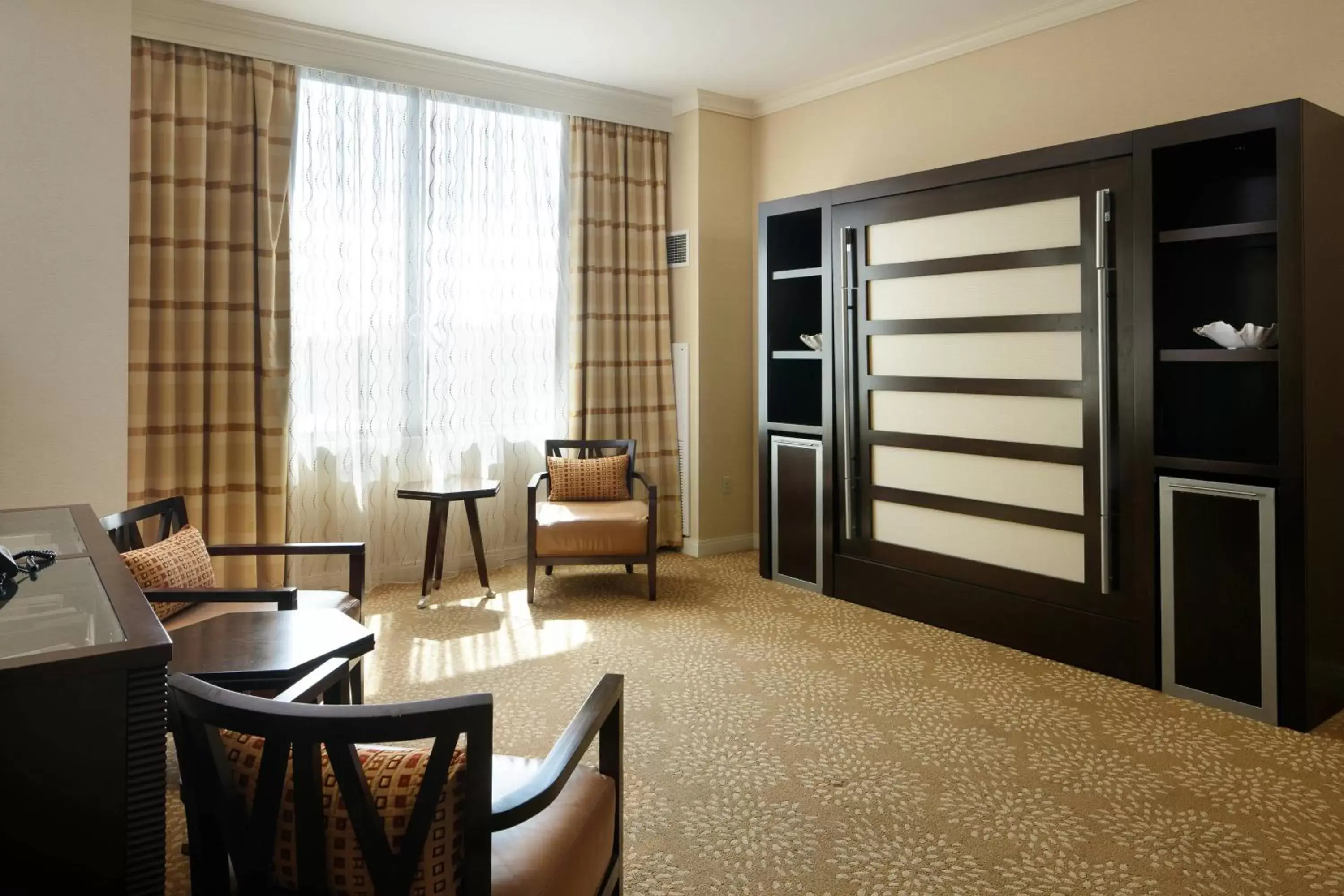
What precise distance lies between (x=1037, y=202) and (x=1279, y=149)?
874mm

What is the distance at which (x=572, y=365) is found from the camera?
5.38 metres

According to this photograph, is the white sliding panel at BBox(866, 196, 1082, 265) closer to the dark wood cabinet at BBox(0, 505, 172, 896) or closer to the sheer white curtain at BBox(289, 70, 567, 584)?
the sheer white curtain at BBox(289, 70, 567, 584)

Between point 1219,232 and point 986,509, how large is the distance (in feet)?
4.54

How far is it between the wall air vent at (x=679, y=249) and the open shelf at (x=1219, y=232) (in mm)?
2878

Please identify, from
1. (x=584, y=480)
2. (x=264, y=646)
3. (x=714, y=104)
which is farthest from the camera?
(x=714, y=104)

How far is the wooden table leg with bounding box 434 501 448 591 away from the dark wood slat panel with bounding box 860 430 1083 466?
7.00 ft

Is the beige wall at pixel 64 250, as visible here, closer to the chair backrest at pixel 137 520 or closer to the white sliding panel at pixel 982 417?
the chair backrest at pixel 137 520

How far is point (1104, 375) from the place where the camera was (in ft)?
11.1

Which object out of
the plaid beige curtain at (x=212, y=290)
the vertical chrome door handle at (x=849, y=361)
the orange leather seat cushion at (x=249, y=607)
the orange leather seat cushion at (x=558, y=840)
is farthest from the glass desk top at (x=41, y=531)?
the vertical chrome door handle at (x=849, y=361)

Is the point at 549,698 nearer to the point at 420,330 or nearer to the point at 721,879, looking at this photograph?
the point at 721,879

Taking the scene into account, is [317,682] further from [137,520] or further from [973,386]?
[973,386]

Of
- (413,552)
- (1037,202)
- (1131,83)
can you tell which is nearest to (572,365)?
(413,552)

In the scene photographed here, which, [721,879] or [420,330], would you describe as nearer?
[721,879]

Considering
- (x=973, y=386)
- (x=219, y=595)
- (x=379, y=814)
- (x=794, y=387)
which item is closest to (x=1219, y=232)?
(x=973, y=386)
